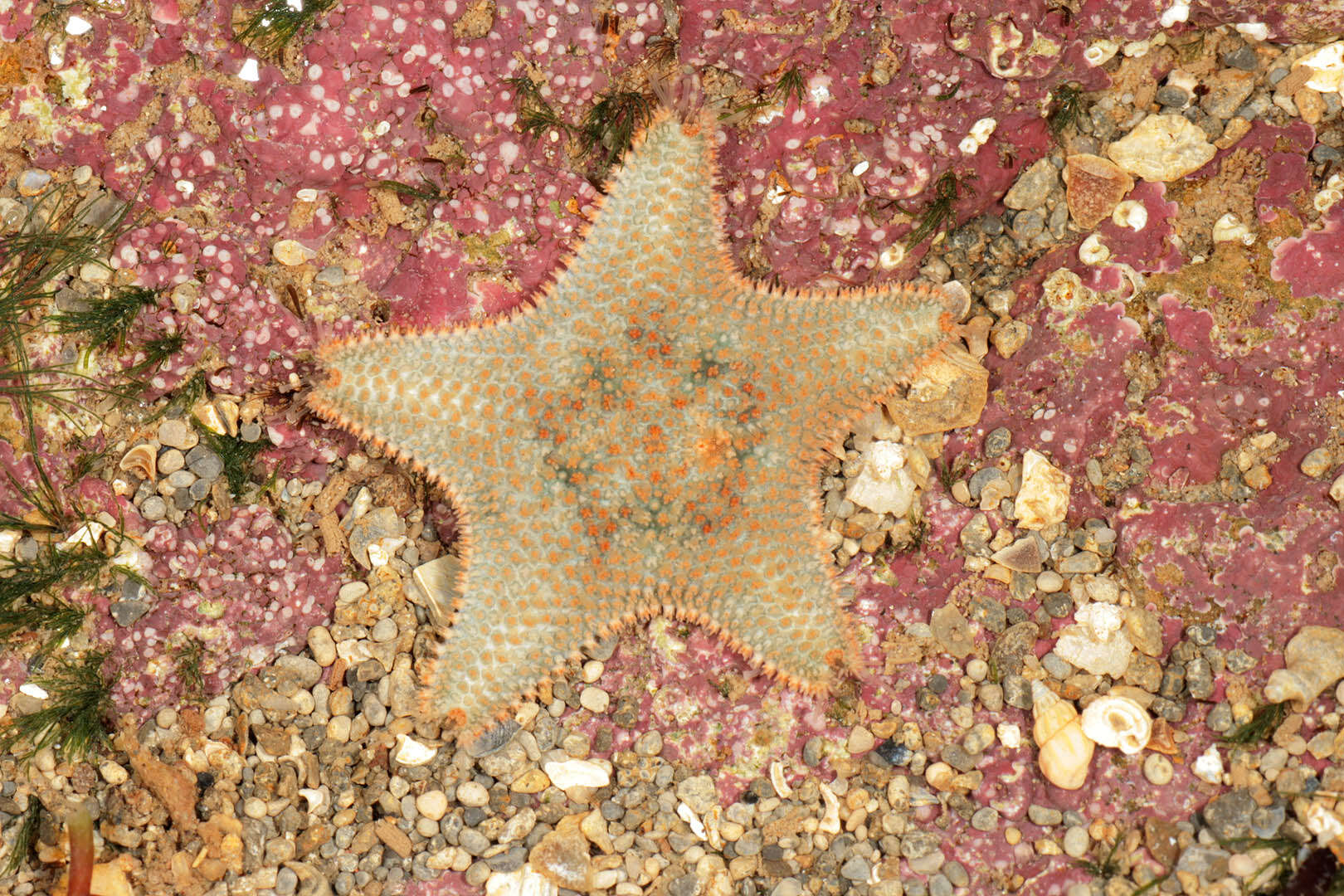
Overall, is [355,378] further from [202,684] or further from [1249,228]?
[1249,228]

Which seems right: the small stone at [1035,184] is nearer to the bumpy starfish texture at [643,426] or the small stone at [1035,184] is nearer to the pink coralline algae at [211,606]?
the bumpy starfish texture at [643,426]

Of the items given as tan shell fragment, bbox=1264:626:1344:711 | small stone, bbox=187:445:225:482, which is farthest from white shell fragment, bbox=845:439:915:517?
small stone, bbox=187:445:225:482

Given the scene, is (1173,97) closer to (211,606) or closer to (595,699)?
(595,699)

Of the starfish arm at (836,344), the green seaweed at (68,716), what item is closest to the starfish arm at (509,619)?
the starfish arm at (836,344)

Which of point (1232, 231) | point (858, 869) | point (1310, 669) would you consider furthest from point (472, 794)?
point (1232, 231)

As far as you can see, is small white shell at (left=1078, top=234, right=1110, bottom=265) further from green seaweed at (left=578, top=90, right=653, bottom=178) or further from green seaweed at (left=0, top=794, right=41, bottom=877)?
green seaweed at (left=0, top=794, right=41, bottom=877)

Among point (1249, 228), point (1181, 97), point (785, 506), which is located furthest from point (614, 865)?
point (1181, 97)
